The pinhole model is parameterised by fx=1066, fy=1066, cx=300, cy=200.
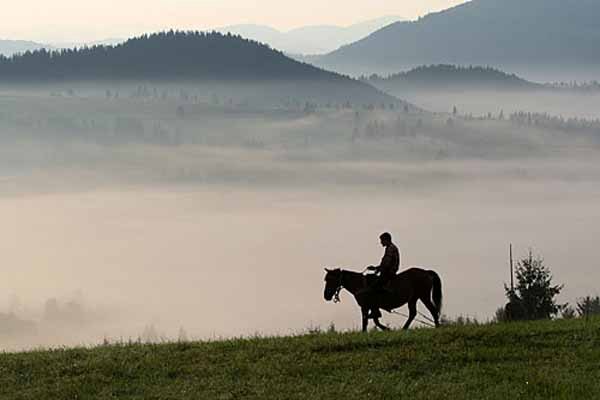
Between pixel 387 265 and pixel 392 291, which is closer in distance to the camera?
pixel 387 265

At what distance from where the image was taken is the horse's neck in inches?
908

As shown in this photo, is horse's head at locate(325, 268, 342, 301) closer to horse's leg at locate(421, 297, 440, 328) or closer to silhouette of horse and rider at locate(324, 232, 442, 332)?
silhouette of horse and rider at locate(324, 232, 442, 332)

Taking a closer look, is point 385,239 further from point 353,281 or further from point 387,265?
point 353,281

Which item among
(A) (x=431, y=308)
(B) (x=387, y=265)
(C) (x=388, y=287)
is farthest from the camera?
(A) (x=431, y=308)

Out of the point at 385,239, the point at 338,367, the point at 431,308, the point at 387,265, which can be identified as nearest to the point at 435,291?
the point at 431,308

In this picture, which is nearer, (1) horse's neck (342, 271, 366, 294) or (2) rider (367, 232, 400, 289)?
(2) rider (367, 232, 400, 289)

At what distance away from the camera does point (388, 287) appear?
22.7 m

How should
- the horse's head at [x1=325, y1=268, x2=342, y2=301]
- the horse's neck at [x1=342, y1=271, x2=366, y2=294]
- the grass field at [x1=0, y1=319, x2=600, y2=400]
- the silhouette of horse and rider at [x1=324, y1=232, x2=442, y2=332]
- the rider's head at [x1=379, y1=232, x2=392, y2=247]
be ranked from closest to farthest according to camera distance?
the grass field at [x1=0, y1=319, x2=600, y2=400] → the rider's head at [x1=379, y1=232, x2=392, y2=247] → the silhouette of horse and rider at [x1=324, y1=232, x2=442, y2=332] → the horse's neck at [x1=342, y1=271, x2=366, y2=294] → the horse's head at [x1=325, y1=268, x2=342, y2=301]

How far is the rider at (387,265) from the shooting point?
22.2 metres

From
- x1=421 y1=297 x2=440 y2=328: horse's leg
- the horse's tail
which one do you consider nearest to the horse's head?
x1=421 y1=297 x2=440 y2=328: horse's leg

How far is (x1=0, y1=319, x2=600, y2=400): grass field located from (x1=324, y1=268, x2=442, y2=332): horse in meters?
2.80

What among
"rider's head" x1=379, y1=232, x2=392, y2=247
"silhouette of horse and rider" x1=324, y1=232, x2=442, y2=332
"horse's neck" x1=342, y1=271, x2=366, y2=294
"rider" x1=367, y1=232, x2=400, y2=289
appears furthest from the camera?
"horse's neck" x1=342, y1=271, x2=366, y2=294

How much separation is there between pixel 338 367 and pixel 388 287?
17.8 feet

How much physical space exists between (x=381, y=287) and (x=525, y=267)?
29.9 metres
